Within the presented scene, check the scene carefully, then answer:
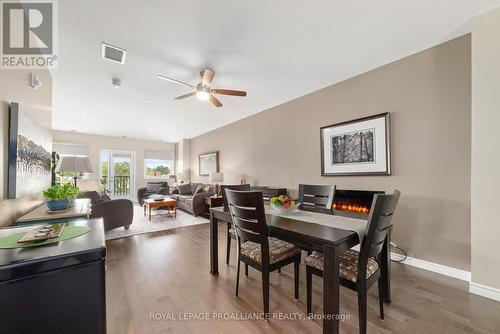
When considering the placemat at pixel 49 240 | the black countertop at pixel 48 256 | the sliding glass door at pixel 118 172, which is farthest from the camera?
the sliding glass door at pixel 118 172

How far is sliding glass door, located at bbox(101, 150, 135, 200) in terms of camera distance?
25.1 ft

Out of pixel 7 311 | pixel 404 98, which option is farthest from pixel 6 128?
pixel 404 98

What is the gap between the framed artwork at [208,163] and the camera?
21.2 ft

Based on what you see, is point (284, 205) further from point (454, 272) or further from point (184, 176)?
point (184, 176)

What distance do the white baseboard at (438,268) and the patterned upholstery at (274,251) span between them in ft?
5.72

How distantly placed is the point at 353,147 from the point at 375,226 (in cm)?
200

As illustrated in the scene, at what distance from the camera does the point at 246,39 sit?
233 cm

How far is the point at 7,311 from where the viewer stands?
2.77 ft

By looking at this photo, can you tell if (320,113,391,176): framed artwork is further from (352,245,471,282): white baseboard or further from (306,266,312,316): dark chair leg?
(306,266,312,316): dark chair leg

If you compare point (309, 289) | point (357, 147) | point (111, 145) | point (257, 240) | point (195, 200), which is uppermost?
point (111, 145)

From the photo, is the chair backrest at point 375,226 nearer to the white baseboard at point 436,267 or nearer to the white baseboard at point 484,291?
the white baseboard at point 484,291

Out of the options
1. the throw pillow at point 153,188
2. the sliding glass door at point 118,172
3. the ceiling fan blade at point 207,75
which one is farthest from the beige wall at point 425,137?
the sliding glass door at point 118,172

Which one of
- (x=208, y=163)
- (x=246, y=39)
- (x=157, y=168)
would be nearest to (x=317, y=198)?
(x=246, y=39)

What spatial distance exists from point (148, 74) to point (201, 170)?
4.51 metres
